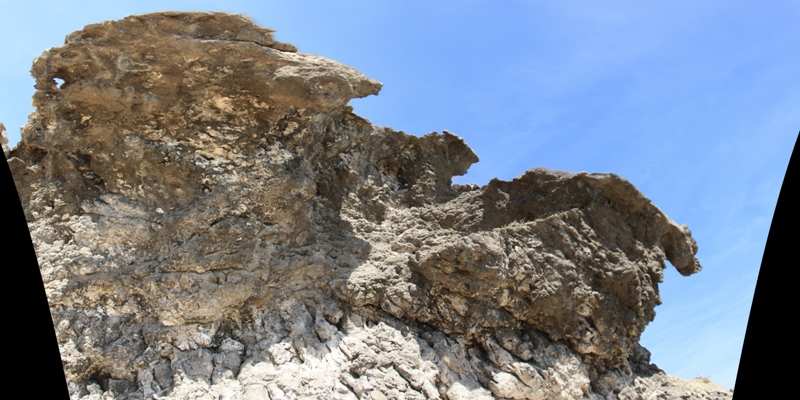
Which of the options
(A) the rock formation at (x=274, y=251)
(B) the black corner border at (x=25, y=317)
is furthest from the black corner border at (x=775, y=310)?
(A) the rock formation at (x=274, y=251)

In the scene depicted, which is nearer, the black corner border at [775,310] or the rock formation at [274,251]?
the black corner border at [775,310]

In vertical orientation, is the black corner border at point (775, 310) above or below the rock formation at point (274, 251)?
below

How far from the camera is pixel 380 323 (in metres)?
8.53

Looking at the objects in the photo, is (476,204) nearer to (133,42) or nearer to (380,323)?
(380,323)

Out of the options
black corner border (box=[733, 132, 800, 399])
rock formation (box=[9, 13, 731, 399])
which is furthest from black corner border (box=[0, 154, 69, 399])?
rock formation (box=[9, 13, 731, 399])

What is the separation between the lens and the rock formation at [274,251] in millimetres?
7648

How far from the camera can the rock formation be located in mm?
7648

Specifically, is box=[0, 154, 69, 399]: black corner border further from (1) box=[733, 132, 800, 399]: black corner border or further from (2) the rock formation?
(2) the rock formation

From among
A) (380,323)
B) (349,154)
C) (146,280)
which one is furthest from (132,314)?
(349,154)

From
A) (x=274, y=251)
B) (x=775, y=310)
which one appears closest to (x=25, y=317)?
(x=775, y=310)

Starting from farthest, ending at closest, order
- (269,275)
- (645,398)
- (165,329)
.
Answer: (645,398)
(269,275)
(165,329)

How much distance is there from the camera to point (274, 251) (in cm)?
877

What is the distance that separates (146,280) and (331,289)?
7.44ft

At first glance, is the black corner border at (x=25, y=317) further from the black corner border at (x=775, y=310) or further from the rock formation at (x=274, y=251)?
the rock formation at (x=274, y=251)
